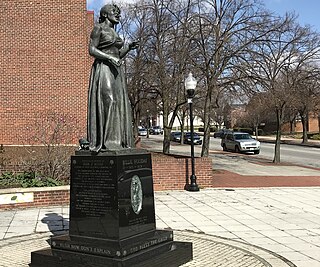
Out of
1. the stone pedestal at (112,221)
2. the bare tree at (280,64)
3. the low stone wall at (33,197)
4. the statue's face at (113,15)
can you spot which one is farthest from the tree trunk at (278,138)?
the stone pedestal at (112,221)

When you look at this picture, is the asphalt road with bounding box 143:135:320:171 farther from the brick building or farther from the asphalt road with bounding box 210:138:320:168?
the brick building

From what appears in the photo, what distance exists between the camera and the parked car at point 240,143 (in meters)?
35.1

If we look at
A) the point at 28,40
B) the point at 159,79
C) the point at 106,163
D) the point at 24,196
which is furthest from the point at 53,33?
the point at 106,163

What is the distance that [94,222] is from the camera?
20.4 ft

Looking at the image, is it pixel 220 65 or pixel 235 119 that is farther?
pixel 235 119

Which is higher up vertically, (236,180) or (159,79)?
(159,79)

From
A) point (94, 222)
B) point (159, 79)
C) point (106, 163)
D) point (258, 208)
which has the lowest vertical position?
point (258, 208)

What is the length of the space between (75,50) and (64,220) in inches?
406

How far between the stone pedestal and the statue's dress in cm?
30

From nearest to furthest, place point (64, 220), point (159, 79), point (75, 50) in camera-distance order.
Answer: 1. point (64, 220)
2. point (75, 50)
3. point (159, 79)

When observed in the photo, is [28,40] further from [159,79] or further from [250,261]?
[250,261]

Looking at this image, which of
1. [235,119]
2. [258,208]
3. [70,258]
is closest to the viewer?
[70,258]

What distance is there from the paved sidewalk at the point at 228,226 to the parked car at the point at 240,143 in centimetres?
2080

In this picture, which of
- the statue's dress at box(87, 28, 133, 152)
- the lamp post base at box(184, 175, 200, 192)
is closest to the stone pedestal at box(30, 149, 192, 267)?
→ the statue's dress at box(87, 28, 133, 152)
